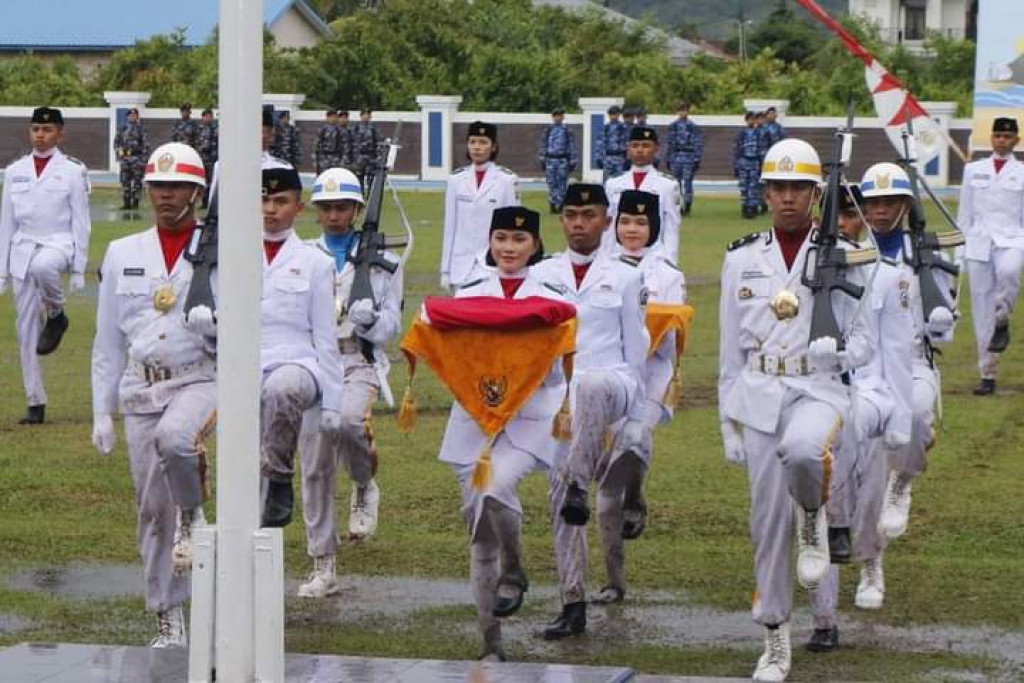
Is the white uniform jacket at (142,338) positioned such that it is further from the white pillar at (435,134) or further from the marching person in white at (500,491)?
the white pillar at (435,134)

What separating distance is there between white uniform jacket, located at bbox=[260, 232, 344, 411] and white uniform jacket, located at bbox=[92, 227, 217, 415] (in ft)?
1.65

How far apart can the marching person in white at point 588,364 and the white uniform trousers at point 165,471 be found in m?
1.76

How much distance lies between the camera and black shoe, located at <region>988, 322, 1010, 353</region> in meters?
20.2

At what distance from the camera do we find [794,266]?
10.6m

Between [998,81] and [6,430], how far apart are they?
22421 millimetres

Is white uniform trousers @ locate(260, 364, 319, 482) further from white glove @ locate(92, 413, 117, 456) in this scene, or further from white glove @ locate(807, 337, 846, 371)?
white glove @ locate(807, 337, 846, 371)

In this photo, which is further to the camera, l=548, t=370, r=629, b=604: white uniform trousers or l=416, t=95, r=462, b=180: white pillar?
l=416, t=95, r=462, b=180: white pillar

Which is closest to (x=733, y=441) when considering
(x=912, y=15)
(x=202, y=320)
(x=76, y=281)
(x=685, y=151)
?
(x=202, y=320)

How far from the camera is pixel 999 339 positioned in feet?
66.5

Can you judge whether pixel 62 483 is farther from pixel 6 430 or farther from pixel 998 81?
pixel 998 81

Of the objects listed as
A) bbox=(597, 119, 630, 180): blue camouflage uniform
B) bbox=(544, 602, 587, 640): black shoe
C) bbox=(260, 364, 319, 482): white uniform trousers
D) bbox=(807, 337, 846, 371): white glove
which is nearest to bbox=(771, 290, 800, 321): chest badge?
bbox=(807, 337, 846, 371): white glove

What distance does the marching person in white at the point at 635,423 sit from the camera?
1215 cm

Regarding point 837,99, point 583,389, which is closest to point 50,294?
point 583,389

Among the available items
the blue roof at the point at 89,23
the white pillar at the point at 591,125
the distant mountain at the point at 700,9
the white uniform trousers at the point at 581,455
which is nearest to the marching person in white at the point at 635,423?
the white uniform trousers at the point at 581,455
